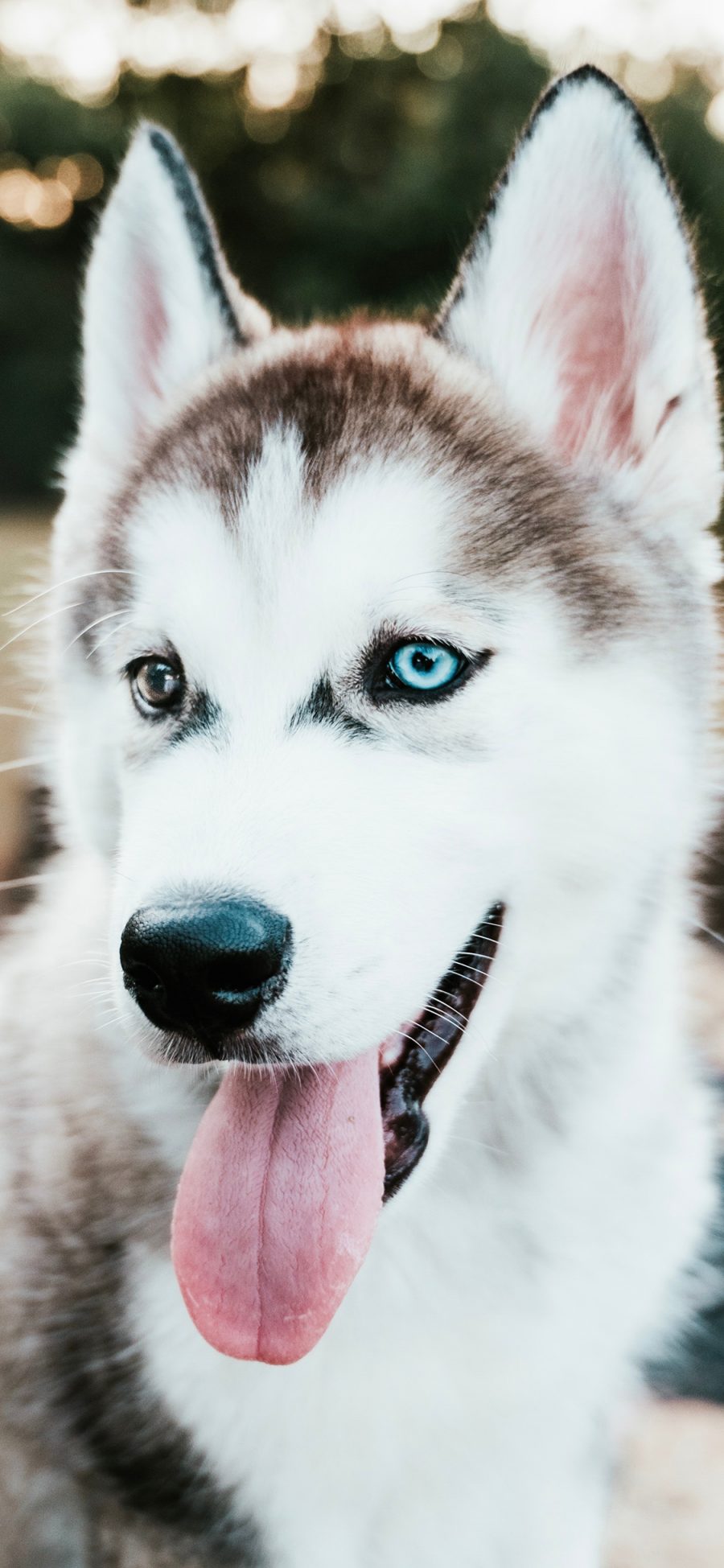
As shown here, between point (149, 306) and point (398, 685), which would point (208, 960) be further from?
point (149, 306)

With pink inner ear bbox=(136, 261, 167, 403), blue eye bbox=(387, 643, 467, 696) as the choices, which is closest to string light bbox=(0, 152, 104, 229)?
pink inner ear bbox=(136, 261, 167, 403)

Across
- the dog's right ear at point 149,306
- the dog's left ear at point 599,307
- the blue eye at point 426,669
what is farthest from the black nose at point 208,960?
the dog's right ear at point 149,306

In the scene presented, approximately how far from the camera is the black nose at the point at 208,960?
1.39 meters

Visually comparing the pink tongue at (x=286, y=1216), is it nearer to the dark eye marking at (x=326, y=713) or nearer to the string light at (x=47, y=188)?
the dark eye marking at (x=326, y=713)

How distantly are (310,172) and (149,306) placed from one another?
66.2 feet

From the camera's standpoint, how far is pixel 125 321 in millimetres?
2230

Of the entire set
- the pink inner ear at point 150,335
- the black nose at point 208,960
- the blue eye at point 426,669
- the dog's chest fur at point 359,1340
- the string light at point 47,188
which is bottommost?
the dog's chest fur at point 359,1340

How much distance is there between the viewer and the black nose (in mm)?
1391

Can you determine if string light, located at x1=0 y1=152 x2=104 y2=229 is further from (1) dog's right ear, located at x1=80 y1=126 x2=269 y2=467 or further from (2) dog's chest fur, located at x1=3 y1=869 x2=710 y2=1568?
(2) dog's chest fur, located at x1=3 y1=869 x2=710 y2=1568

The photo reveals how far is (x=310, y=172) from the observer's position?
20.2m

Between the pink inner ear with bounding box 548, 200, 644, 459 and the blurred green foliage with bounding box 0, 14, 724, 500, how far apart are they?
14.8 m

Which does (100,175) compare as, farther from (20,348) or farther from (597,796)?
(597,796)

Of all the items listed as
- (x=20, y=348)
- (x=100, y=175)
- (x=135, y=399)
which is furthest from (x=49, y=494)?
(x=135, y=399)

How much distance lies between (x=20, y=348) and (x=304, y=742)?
21.1 metres
